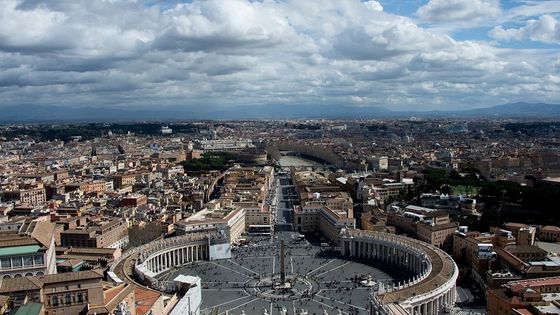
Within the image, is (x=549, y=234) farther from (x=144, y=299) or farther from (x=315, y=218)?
(x=144, y=299)

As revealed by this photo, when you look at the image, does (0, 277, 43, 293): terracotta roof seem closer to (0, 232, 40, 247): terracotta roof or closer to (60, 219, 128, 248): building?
(0, 232, 40, 247): terracotta roof

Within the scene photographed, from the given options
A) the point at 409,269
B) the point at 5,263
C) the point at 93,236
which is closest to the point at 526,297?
the point at 409,269

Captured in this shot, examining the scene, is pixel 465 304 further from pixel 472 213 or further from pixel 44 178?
pixel 44 178

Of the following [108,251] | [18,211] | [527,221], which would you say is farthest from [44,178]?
[527,221]

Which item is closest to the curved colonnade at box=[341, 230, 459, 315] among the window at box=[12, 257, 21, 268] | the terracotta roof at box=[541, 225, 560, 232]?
the terracotta roof at box=[541, 225, 560, 232]

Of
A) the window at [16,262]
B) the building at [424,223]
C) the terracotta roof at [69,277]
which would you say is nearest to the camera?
the terracotta roof at [69,277]

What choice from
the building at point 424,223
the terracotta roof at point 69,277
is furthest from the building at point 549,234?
the terracotta roof at point 69,277

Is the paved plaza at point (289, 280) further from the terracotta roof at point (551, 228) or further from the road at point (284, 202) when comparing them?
the terracotta roof at point (551, 228)
